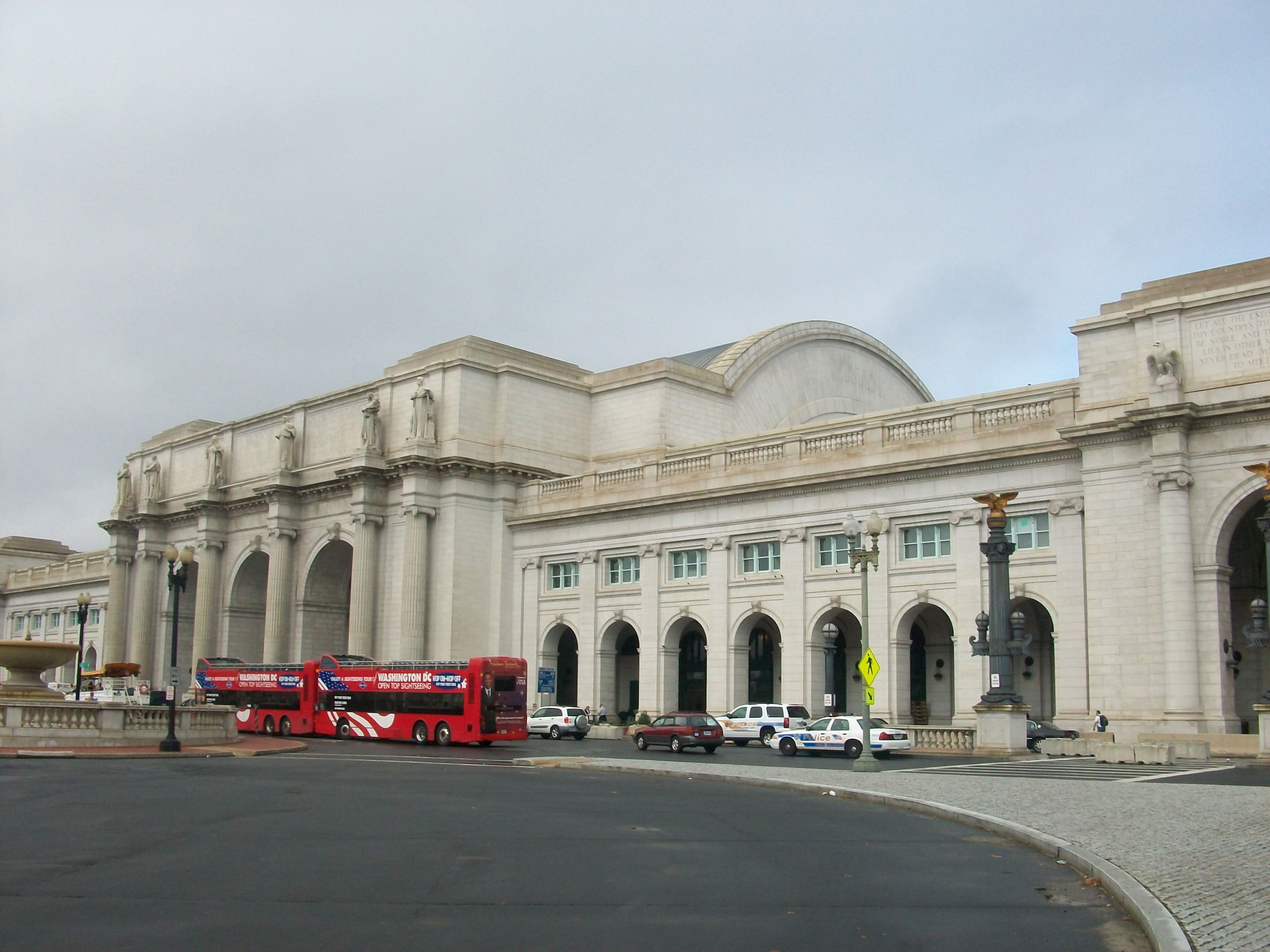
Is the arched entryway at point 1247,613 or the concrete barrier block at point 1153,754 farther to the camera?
the arched entryway at point 1247,613

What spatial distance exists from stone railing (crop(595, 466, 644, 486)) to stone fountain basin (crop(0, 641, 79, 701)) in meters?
26.6

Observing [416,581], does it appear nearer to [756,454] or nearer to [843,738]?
[756,454]

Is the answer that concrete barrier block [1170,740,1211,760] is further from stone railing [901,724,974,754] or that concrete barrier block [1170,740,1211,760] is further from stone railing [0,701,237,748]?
stone railing [0,701,237,748]

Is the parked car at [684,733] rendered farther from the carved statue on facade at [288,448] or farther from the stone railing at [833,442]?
the carved statue on facade at [288,448]

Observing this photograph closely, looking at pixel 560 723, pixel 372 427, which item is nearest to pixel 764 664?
pixel 560 723

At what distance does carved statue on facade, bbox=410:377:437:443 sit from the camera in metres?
66.2

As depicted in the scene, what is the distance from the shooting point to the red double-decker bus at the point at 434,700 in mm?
47125

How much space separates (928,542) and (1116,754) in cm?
1597

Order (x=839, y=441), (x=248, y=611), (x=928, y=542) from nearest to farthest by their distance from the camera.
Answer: (x=928, y=542) → (x=839, y=441) → (x=248, y=611)

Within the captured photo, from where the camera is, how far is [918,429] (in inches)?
1969

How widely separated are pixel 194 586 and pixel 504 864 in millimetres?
80438

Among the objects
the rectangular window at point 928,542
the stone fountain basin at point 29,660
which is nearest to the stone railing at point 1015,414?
the rectangular window at point 928,542

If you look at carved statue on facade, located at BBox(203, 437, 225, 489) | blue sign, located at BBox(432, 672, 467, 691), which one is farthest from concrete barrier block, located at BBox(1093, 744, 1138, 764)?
carved statue on facade, located at BBox(203, 437, 225, 489)

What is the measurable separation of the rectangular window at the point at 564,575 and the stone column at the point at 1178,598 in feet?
99.0
